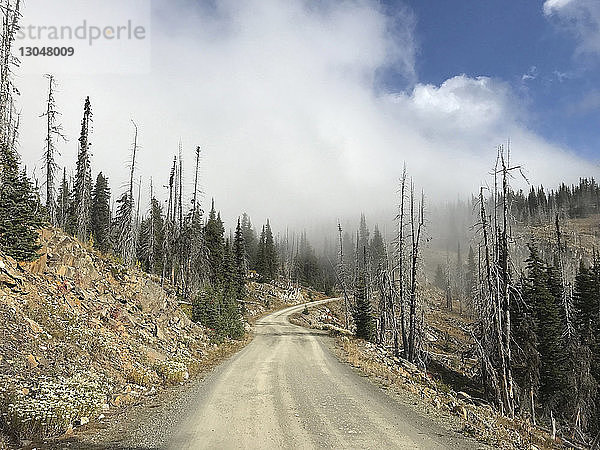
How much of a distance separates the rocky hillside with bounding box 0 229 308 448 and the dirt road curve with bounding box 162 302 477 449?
2.25m

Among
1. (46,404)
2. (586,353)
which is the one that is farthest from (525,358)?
(46,404)

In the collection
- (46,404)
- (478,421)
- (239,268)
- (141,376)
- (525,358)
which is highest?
(239,268)

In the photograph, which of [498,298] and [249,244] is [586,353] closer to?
[498,298]

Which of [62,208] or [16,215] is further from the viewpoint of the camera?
[62,208]

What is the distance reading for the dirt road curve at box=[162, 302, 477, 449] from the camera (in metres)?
7.89

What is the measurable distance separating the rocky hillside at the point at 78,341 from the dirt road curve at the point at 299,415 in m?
2.25

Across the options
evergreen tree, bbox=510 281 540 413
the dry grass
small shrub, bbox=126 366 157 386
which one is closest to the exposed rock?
small shrub, bbox=126 366 157 386

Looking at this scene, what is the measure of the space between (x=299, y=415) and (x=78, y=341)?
293 inches

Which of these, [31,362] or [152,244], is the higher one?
[152,244]

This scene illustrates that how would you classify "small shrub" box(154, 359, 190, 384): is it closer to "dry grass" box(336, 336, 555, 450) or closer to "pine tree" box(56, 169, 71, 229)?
"dry grass" box(336, 336, 555, 450)

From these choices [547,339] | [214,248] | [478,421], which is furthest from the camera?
[214,248]

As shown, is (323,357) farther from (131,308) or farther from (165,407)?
(165,407)

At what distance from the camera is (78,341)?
484 inches

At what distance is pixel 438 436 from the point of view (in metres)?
8.45
